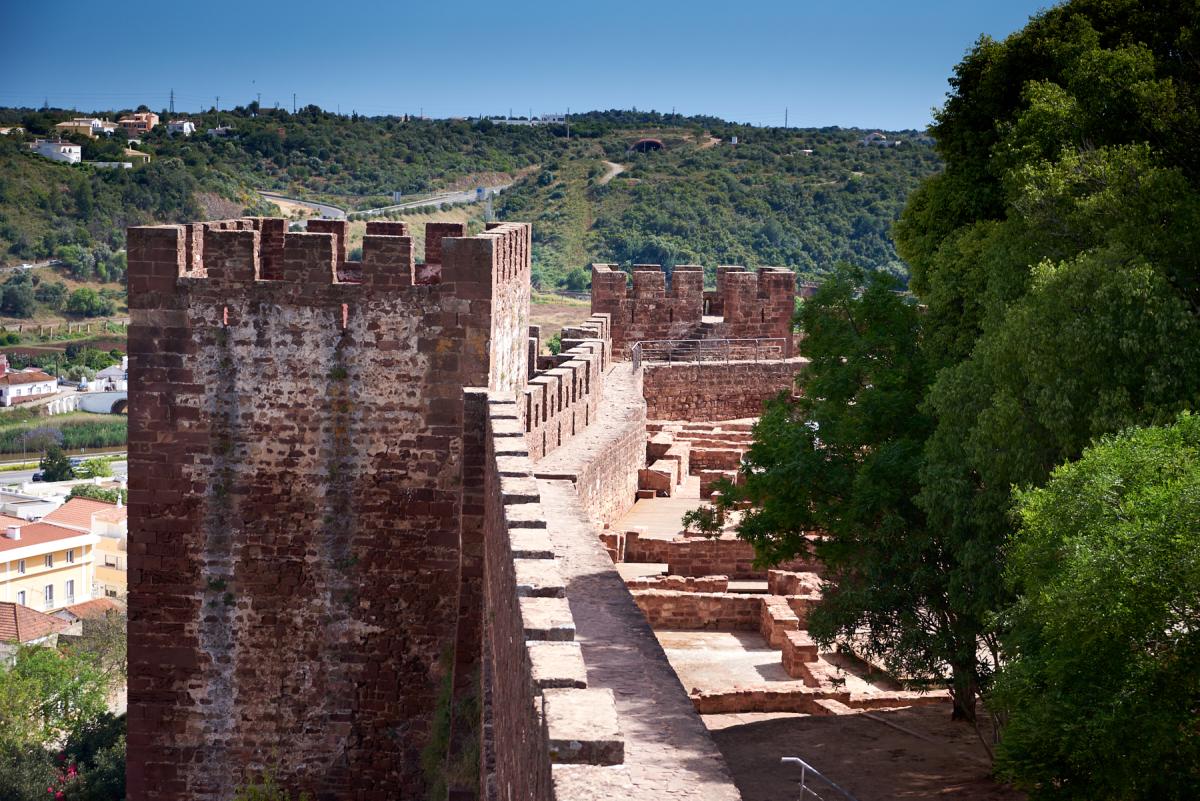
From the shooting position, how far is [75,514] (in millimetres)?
64938

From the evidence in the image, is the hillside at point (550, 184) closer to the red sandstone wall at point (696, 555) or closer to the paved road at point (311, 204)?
the paved road at point (311, 204)

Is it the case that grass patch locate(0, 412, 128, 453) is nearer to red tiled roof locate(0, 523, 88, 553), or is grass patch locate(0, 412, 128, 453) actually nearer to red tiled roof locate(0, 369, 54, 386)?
red tiled roof locate(0, 369, 54, 386)

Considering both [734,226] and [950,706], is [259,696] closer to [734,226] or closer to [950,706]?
[950,706]

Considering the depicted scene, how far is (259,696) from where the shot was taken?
13.4 metres

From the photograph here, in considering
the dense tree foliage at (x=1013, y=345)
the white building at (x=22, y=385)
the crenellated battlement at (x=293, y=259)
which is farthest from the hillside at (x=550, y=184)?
the crenellated battlement at (x=293, y=259)

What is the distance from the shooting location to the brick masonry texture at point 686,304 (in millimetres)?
30719

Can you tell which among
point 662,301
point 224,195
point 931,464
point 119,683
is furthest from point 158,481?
point 224,195

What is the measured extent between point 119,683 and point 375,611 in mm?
42580

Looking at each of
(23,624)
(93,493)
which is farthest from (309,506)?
(93,493)

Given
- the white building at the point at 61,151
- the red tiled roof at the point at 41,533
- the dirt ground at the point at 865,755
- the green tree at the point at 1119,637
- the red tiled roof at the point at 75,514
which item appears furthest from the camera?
the white building at the point at 61,151

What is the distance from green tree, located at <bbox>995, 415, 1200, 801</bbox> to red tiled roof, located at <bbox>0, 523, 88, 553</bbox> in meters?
58.3

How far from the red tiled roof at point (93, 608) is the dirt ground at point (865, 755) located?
48612 millimetres

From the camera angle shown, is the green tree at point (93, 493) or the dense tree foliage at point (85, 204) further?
the dense tree foliage at point (85, 204)

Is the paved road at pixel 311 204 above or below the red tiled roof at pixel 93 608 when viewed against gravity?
above
